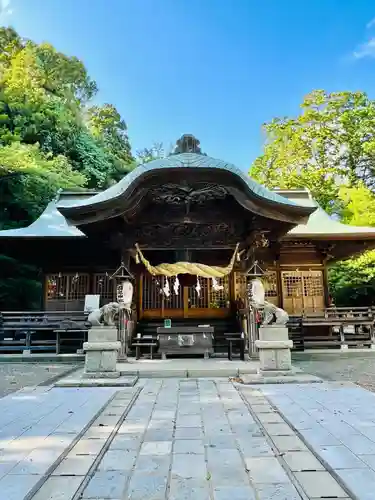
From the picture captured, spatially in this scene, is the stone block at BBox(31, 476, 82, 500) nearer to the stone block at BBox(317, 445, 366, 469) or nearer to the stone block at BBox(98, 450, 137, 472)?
the stone block at BBox(98, 450, 137, 472)

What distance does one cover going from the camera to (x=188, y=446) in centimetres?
299

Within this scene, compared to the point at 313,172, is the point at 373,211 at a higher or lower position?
lower

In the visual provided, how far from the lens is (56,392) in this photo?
5.41 meters

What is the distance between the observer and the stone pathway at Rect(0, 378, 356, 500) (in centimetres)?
220

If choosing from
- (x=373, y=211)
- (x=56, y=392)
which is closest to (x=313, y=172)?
(x=373, y=211)

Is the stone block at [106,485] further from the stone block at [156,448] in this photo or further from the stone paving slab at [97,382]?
the stone paving slab at [97,382]

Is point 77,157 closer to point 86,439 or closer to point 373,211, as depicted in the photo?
point 373,211

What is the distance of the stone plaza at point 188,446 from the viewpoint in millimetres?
2227

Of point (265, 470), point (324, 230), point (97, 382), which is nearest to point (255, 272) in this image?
point (97, 382)

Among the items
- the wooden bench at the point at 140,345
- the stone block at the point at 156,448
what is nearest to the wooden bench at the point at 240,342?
the wooden bench at the point at 140,345

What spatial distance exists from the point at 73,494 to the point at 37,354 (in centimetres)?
877

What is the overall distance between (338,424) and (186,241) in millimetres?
6049

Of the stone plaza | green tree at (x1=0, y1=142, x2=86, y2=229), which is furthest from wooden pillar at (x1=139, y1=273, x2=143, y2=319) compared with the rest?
green tree at (x1=0, y1=142, x2=86, y2=229)

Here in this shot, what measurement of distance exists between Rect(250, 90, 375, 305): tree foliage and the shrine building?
22.7ft
